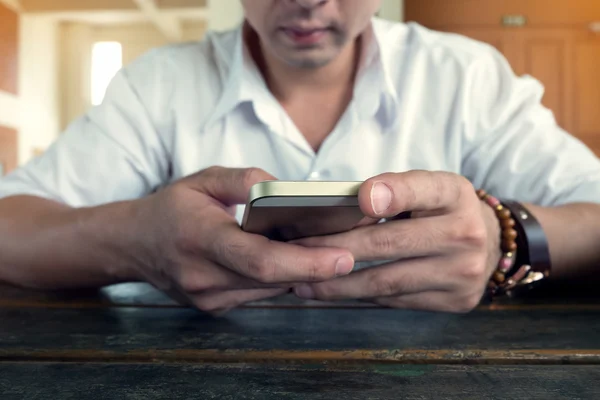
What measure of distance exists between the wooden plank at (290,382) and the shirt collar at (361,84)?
510 mm

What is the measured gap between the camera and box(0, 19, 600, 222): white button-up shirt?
72 centimetres

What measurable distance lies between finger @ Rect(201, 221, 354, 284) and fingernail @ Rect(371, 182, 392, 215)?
0.05 meters

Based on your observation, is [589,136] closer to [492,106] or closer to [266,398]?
[492,106]

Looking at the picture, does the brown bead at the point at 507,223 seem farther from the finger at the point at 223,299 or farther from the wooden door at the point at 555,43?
the wooden door at the point at 555,43

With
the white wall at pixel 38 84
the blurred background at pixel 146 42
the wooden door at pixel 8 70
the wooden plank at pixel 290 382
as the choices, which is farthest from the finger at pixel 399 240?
the white wall at pixel 38 84

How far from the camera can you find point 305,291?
0.40 m

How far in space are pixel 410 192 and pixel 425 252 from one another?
73 mm

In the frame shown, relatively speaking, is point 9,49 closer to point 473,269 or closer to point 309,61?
point 309,61

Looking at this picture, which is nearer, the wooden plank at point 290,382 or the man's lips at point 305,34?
the wooden plank at point 290,382

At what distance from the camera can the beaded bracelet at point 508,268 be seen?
47cm

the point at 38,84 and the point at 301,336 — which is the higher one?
the point at 38,84

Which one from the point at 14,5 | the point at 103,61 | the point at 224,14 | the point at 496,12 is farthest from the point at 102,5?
the point at 496,12

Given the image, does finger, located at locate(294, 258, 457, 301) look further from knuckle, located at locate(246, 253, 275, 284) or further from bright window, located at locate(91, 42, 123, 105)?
bright window, located at locate(91, 42, 123, 105)

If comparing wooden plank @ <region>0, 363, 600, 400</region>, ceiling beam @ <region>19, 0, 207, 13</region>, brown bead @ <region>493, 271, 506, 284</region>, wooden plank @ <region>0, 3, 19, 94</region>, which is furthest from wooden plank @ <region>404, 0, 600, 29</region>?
wooden plank @ <region>0, 3, 19, 94</region>
